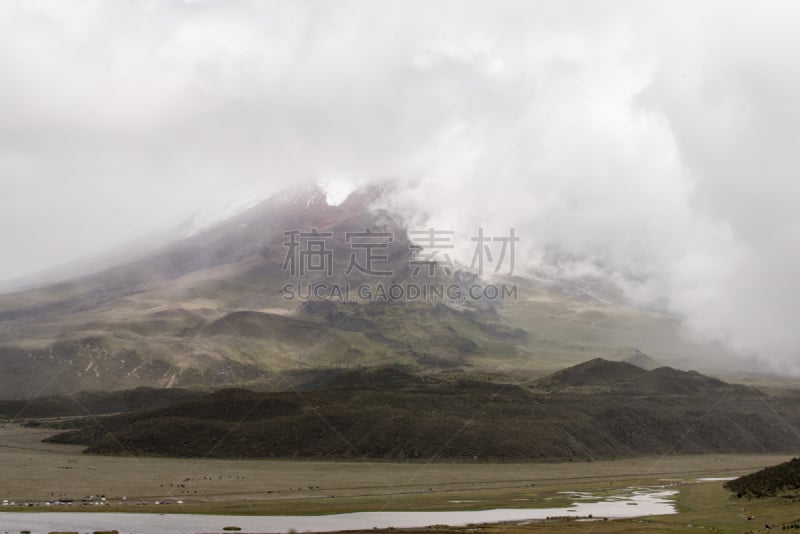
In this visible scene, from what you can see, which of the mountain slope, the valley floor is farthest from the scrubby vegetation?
the mountain slope

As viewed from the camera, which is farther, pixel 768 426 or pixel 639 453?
pixel 768 426

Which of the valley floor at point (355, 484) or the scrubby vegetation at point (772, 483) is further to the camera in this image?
the scrubby vegetation at point (772, 483)

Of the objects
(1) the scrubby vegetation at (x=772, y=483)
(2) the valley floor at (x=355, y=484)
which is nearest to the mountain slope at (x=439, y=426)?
(2) the valley floor at (x=355, y=484)

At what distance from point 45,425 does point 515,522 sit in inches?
5902

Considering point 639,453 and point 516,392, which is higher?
point 516,392

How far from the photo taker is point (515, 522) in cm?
7275

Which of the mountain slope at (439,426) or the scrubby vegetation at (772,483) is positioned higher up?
the mountain slope at (439,426)

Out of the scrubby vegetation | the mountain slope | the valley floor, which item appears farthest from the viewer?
the mountain slope

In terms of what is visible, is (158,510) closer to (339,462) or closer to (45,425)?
(339,462)

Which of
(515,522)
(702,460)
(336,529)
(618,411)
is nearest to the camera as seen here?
(336,529)

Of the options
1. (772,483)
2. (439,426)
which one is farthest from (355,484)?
(772,483)

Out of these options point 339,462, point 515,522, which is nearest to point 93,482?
point 339,462

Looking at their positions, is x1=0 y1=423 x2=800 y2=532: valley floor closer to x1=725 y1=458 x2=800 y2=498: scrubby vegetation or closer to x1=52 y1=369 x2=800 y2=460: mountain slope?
x1=725 y1=458 x2=800 y2=498: scrubby vegetation

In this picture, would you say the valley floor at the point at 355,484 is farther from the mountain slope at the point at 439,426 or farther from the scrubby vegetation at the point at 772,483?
the mountain slope at the point at 439,426
